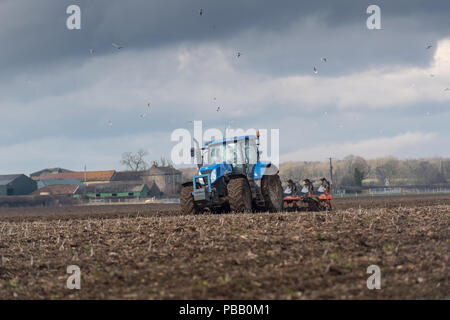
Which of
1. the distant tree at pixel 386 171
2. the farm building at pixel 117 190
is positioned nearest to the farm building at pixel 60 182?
Result: the farm building at pixel 117 190

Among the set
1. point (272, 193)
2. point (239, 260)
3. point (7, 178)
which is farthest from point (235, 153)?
point (7, 178)

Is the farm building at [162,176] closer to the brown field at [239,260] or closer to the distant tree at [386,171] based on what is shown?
the distant tree at [386,171]

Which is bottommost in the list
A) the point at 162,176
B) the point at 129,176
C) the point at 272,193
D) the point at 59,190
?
the point at 59,190

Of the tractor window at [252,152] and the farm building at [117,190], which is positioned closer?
the tractor window at [252,152]

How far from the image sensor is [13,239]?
15320 millimetres

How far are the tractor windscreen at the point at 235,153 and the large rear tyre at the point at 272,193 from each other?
0.98 m

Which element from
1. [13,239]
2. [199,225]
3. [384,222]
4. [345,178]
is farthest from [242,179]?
[345,178]

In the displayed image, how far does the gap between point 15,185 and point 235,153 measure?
3265 inches

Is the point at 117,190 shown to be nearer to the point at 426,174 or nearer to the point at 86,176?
the point at 86,176

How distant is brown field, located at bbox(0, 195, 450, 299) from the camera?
8477 mm

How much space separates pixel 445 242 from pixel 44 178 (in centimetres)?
11632

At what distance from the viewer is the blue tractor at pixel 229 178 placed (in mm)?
19875

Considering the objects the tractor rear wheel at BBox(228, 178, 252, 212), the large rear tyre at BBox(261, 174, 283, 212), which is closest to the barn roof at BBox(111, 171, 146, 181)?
the large rear tyre at BBox(261, 174, 283, 212)

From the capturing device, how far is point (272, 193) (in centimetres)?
2066
